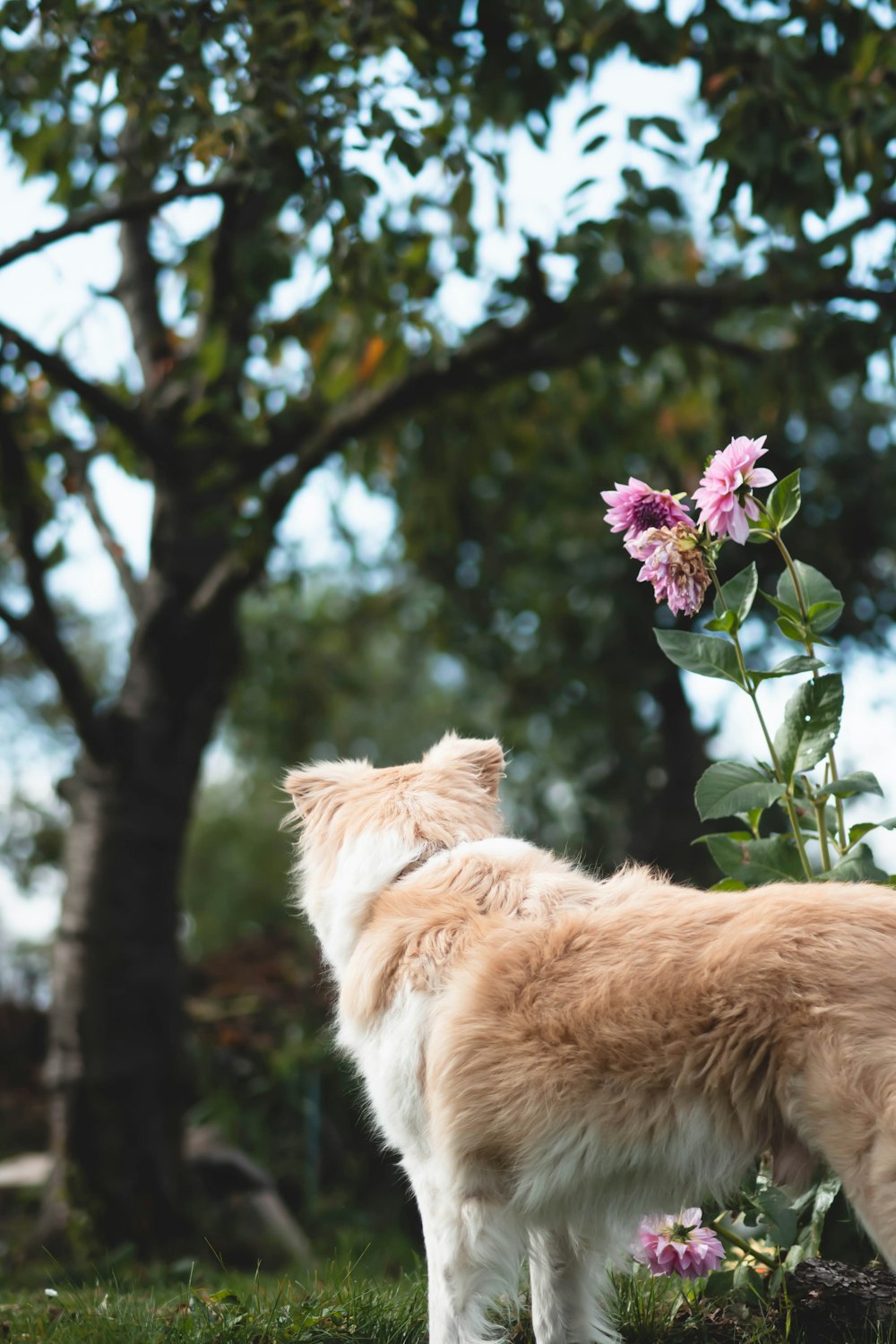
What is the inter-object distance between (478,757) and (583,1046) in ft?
4.17

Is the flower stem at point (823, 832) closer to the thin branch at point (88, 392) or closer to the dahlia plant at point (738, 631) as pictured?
the dahlia plant at point (738, 631)

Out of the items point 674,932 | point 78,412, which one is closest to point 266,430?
point 78,412

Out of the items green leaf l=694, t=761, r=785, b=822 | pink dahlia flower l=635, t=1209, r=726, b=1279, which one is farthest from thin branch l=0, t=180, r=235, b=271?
pink dahlia flower l=635, t=1209, r=726, b=1279

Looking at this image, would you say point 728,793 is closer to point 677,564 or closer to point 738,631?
point 738,631

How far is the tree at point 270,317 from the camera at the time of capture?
16.7 ft

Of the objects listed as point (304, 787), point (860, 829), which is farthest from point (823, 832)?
point (304, 787)

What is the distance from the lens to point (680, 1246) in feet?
10.7

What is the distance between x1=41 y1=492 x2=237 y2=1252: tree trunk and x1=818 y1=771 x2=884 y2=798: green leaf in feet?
17.3

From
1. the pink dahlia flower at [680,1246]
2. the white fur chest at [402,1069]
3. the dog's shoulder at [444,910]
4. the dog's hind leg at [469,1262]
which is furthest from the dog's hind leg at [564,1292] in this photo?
the dog's shoulder at [444,910]

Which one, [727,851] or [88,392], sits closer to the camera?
[727,851]

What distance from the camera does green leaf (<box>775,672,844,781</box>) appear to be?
3.26 meters

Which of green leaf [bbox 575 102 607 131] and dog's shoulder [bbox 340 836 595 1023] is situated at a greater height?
green leaf [bbox 575 102 607 131]

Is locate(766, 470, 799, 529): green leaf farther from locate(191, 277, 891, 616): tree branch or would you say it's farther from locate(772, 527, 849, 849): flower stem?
locate(191, 277, 891, 616): tree branch

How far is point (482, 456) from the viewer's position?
895 cm
